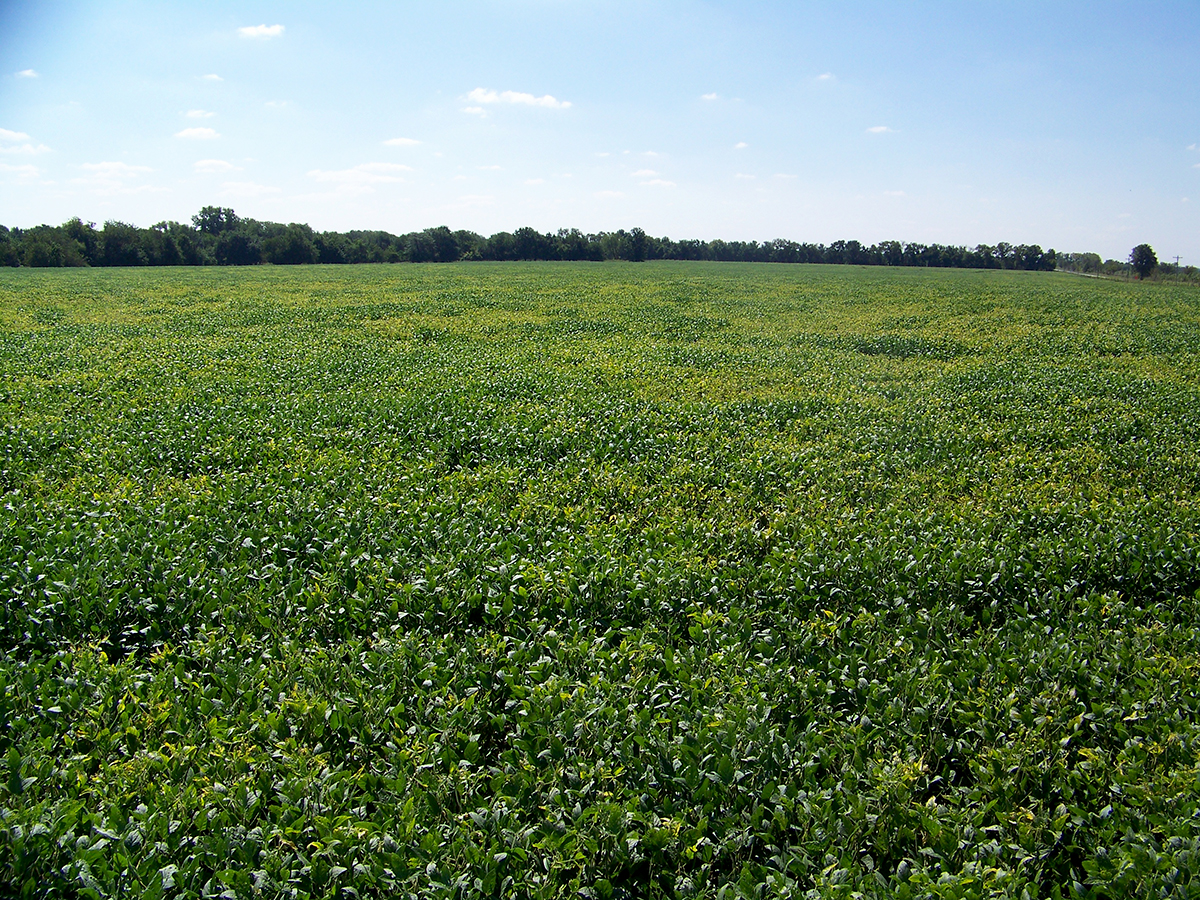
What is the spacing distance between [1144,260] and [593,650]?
124485 millimetres

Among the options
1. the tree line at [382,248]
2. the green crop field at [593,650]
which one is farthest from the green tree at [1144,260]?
the green crop field at [593,650]

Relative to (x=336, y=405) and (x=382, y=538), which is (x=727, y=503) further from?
(x=336, y=405)

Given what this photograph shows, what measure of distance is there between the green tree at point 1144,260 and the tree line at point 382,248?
2108 centimetres

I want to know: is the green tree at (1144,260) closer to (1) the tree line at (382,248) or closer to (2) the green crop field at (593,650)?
(1) the tree line at (382,248)

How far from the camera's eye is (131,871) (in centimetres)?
313

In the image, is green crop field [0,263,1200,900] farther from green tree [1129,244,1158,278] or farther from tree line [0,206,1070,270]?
green tree [1129,244,1158,278]

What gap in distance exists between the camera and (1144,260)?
3829 inches

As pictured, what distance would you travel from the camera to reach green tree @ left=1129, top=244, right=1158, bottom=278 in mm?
96562

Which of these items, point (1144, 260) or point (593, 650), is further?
point (1144, 260)

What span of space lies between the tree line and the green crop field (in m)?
88.3

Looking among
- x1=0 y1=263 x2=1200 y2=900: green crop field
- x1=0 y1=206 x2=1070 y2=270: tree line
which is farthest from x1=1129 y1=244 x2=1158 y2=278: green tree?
x1=0 y1=263 x2=1200 y2=900: green crop field

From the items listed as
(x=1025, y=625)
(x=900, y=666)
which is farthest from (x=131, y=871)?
(x=1025, y=625)

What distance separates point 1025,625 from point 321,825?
17.8 ft

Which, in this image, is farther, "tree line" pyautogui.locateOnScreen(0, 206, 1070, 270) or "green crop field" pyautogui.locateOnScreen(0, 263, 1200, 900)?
"tree line" pyautogui.locateOnScreen(0, 206, 1070, 270)
